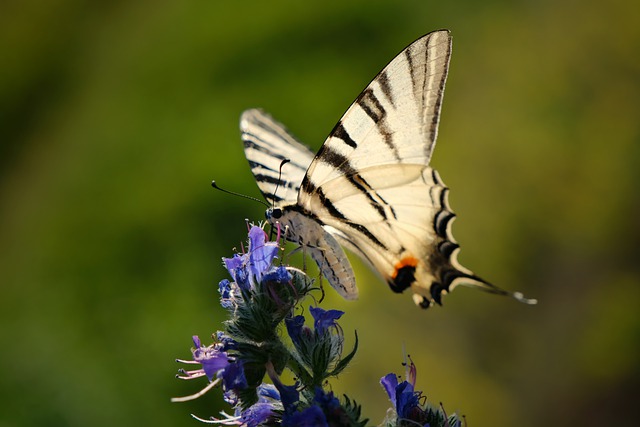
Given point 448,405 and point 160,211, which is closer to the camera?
point 448,405

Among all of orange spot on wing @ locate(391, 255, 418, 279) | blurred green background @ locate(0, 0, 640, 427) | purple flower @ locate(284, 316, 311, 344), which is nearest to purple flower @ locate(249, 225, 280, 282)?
purple flower @ locate(284, 316, 311, 344)

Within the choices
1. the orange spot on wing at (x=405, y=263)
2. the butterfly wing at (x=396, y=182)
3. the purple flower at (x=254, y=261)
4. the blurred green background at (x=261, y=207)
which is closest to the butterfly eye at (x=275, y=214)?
the butterfly wing at (x=396, y=182)

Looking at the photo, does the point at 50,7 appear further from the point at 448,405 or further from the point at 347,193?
the point at 347,193

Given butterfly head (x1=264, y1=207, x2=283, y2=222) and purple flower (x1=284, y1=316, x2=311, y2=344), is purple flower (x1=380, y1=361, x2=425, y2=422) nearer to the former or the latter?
purple flower (x1=284, y1=316, x2=311, y2=344)

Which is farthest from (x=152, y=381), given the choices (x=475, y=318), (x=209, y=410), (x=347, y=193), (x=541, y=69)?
(x=541, y=69)

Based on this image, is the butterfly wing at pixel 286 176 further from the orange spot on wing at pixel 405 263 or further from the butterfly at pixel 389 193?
the orange spot on wing at pixel 405 263

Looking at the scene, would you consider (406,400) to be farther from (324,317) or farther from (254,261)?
(254,261)
